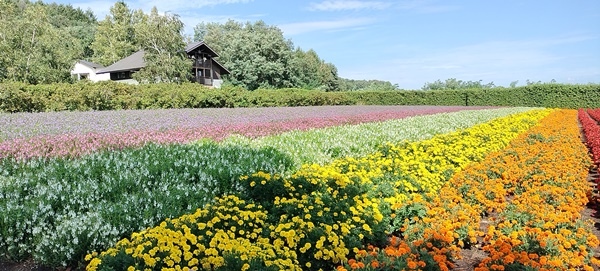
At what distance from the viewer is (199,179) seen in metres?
6.04

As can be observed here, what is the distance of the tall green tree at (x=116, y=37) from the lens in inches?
2498

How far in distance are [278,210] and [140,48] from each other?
5636cm

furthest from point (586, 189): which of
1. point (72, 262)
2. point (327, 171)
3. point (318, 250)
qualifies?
point (72, 262)

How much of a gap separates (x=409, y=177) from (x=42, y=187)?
490 centimetres

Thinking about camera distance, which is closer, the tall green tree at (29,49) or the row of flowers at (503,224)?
the row of flowers at (503,224)

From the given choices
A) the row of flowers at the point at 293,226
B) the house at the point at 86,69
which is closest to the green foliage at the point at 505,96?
the house at the point at 86,69

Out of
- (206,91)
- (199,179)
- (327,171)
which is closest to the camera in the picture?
(199,179)

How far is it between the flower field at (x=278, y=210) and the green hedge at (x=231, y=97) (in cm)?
1814

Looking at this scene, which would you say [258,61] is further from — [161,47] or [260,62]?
[161,47]

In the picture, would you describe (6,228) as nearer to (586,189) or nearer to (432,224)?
(432,224)

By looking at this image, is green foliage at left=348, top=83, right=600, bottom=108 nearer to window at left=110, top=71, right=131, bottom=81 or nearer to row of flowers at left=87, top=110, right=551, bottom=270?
window at left=110, top=71, right=131, bottom=81

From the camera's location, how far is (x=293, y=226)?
4.23 metres

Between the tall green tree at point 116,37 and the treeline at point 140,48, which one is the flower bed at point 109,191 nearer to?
the treeline at point 140,48

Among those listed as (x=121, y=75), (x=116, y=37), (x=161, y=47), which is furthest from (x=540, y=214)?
(x=116, y=37)
